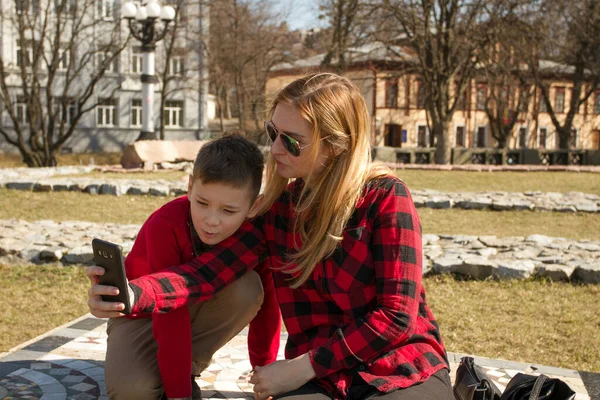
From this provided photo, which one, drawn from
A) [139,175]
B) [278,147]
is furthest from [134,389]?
[139,175]

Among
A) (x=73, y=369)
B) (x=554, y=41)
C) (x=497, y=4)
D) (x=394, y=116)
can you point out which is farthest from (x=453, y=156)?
(x=73, y=369)

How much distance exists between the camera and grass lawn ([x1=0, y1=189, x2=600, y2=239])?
9.02 metres

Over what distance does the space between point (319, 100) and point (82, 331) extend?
7.30 feet

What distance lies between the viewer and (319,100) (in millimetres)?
2266

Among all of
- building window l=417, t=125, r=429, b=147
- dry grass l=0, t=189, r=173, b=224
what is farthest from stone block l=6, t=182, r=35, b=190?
building window l=417, t=125, r=429, b=147

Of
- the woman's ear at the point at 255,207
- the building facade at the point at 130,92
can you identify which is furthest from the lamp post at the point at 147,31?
the woman's ear at the point at 255,207

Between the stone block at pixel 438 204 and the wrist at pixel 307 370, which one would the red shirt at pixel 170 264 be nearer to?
the wrist at pixel 307 370

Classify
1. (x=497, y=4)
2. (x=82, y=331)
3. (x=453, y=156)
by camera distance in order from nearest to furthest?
(x=82, y=331), (x=497, y=4), (x=453, y=156)

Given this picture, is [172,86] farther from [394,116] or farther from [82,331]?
[82,331]

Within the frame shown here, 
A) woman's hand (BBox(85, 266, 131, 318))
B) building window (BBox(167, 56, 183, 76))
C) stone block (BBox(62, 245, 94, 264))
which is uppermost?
building window (BBox(167, 56, 183, 76))

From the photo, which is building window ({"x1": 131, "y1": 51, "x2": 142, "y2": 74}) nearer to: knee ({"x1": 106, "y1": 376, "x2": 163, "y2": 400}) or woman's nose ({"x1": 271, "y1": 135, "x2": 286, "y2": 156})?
knee ({"x1": 106, "y1": 376, "x2": 163, "y2": 400})

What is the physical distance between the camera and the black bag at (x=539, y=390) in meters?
2.04

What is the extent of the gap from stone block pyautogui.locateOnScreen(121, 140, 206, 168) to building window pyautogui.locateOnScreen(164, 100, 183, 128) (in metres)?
17.5

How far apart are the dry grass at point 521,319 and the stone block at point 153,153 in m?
14.9
